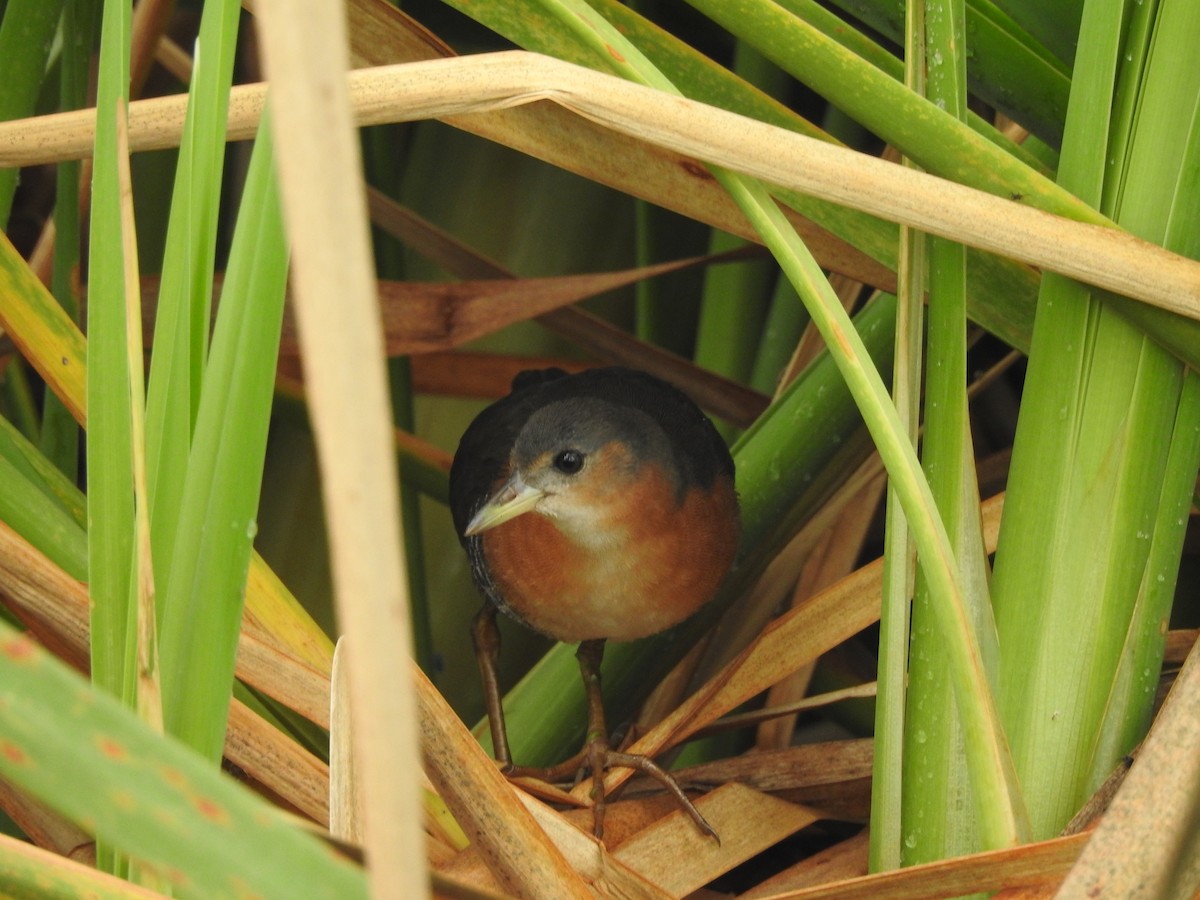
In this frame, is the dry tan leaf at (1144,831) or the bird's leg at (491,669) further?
the bird's leg at (491,669)

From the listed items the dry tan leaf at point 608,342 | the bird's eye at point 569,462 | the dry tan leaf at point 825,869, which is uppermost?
the dry tan leaf at point 608,342

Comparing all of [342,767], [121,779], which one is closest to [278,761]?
[342,767]

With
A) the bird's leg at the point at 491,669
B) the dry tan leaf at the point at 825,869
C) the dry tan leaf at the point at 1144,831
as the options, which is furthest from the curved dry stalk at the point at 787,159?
the bird's leg at the point at 491,669

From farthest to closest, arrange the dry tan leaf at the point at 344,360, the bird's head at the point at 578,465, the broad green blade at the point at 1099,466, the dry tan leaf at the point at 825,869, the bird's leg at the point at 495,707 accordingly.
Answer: the bird's head at the point at 578,465
the bird's leg at the point at 495,707
the dry tan leaf at the point at 825,869
the broad green blade at the point at 1099,466
the dry tan leaf at the point at 344,360

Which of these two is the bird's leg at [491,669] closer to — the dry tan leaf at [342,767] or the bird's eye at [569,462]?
the bird's eye at [569,462]

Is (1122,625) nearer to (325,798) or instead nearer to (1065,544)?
(1065,544)
